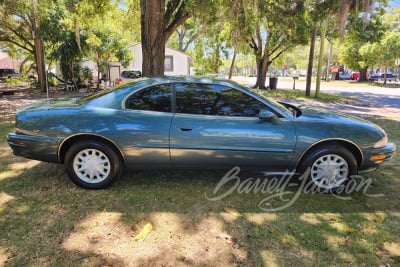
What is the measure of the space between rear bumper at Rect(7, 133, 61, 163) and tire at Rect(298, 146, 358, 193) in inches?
124

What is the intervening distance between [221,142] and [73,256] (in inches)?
77.8

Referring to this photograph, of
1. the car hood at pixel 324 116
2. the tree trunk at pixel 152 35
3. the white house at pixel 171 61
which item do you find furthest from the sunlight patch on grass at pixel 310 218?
the white house at pixel 171 61

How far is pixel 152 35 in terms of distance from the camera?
283 inches

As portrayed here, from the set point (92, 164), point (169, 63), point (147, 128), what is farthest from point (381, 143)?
point (169, 63)

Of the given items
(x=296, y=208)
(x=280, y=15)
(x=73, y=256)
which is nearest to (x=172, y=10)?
(x=280, y=15)

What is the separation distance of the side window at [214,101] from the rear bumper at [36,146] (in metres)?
1.62

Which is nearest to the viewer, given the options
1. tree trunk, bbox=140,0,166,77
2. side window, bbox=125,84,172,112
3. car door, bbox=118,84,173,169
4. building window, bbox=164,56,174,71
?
car door, bbox=118,84,173,169

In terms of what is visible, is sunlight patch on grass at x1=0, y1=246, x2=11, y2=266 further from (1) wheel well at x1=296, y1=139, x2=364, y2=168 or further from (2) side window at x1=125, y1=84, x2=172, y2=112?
(1) wheel well at x1=296, y1=139, x2=364, y2=168

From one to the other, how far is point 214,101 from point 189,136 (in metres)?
0.58

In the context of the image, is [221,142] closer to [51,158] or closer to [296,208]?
[296,208]

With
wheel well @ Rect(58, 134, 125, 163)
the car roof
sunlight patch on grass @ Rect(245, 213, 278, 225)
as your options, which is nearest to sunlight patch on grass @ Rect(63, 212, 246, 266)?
sunlight patch on grass @ Rect(245, 213, 278, 225)

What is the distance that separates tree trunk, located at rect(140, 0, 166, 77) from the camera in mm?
7051

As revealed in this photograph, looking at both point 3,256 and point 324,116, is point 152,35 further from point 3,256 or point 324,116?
point 3,256

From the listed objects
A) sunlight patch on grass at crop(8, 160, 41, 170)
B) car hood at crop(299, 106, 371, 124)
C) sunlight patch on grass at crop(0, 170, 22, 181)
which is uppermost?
car hood at crop(299, 106, 371, 124)
